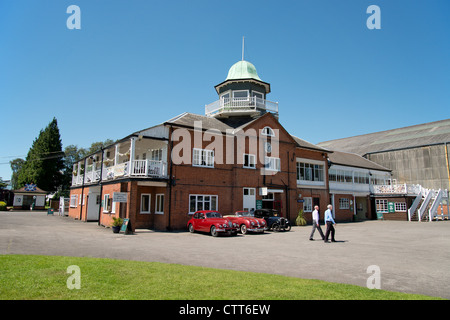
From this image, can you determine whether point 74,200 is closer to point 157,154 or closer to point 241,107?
point 157,154

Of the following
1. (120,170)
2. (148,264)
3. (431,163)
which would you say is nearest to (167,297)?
(148,264)

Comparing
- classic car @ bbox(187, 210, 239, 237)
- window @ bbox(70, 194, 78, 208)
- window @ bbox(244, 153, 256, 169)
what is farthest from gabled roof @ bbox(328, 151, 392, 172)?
window @ bbox(70, 194, 78, 208)

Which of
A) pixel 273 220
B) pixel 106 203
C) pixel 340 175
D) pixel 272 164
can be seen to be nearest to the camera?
pixel 273 220

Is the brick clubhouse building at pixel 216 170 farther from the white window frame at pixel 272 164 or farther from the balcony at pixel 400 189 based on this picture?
the balcony at pixel 400 189

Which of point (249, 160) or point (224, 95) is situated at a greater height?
point (224, 95)

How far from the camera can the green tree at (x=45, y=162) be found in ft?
179

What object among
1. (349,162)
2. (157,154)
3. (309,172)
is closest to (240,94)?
(157,154)

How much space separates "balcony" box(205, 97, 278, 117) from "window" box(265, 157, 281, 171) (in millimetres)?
4570

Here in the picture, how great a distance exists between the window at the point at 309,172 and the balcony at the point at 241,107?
6292mm

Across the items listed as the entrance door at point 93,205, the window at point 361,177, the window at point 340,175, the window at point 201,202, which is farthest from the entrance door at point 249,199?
the window at point 361,177

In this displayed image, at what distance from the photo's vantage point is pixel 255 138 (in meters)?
25.6

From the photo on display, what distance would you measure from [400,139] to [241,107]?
3129 cm

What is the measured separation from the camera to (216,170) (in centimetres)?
2305
